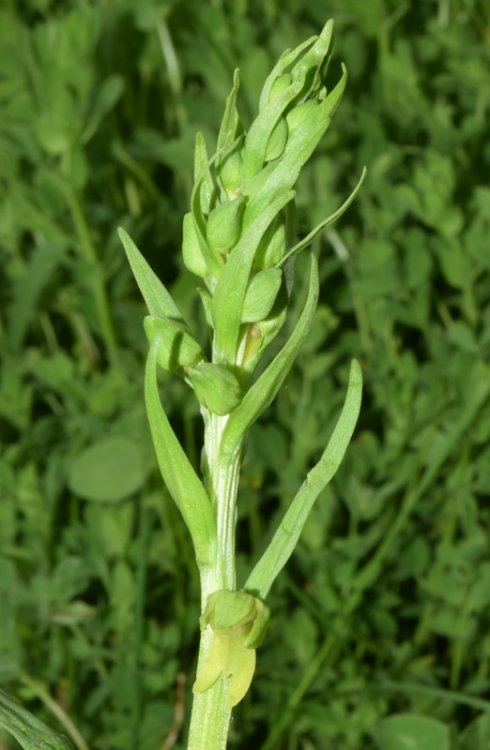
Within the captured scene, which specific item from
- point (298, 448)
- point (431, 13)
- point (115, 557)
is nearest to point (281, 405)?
point (298, 448)

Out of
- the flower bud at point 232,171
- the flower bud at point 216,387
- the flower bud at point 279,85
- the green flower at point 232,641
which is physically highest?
the flower bud at point 279,85

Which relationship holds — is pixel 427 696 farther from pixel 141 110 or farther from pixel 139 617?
pixel 141 110

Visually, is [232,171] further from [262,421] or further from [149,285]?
[262,421]

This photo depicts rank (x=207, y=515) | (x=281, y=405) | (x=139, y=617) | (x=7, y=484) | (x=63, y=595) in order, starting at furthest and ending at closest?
(x=281, y=405) < (x=7, y=484) < (x=63, y=595) < (x=139, y=617) < (x=207, y=515)

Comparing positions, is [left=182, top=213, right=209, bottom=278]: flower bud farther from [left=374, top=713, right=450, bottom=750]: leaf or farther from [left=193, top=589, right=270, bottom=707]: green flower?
[left=374, top=713, right=450, bottom=750]: leaf

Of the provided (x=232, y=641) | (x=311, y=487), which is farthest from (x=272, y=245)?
(x=232, y=641)

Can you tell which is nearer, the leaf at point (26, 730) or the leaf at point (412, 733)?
the leaf at point (26, 730)

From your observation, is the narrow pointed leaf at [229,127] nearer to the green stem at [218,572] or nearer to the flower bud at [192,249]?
the flower bud at [192,249]

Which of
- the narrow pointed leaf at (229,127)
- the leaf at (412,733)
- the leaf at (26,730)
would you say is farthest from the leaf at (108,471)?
the narrow pointed leaf at (229,127)
